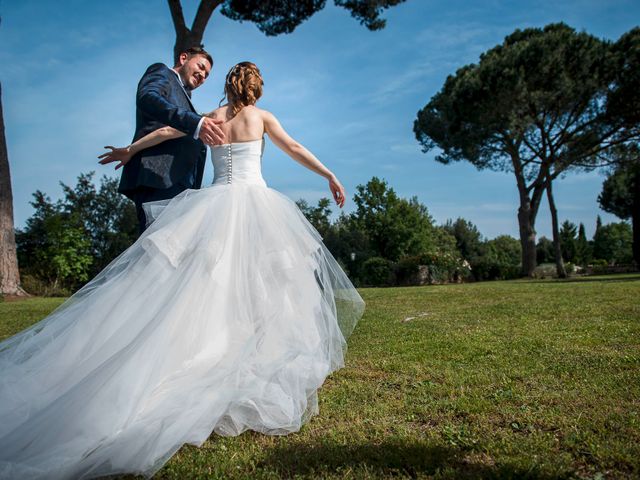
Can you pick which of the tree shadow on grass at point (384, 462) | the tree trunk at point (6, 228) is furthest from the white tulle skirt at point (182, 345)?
the tree trunk at point (6, 228)

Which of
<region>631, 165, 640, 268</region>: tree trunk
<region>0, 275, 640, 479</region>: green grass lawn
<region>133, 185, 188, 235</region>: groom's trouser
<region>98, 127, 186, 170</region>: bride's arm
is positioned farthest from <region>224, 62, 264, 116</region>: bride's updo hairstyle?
<region>631, 165, 640, 268</region>: tree trunk

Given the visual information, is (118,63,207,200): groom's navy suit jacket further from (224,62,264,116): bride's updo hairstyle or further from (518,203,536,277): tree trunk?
(518,203,536,277): tree trunk

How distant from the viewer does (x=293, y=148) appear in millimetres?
3955

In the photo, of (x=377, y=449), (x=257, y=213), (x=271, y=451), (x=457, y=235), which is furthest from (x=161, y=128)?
(x=457, y=235)

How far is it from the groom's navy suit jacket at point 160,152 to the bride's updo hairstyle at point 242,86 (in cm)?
39

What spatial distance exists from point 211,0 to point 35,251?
42.2 feet

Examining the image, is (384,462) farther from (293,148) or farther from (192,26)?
(192,26)

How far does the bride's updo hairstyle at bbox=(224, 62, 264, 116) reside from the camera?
390cm

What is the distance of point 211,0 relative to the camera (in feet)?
47.5

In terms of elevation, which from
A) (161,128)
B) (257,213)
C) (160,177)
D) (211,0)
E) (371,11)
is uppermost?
(371,11)

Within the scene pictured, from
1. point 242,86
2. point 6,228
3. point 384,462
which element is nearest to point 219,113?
point 242,86

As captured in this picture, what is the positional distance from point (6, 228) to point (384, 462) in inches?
612

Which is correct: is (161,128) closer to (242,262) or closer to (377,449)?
(242,262)

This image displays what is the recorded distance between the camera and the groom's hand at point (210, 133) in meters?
3.62
